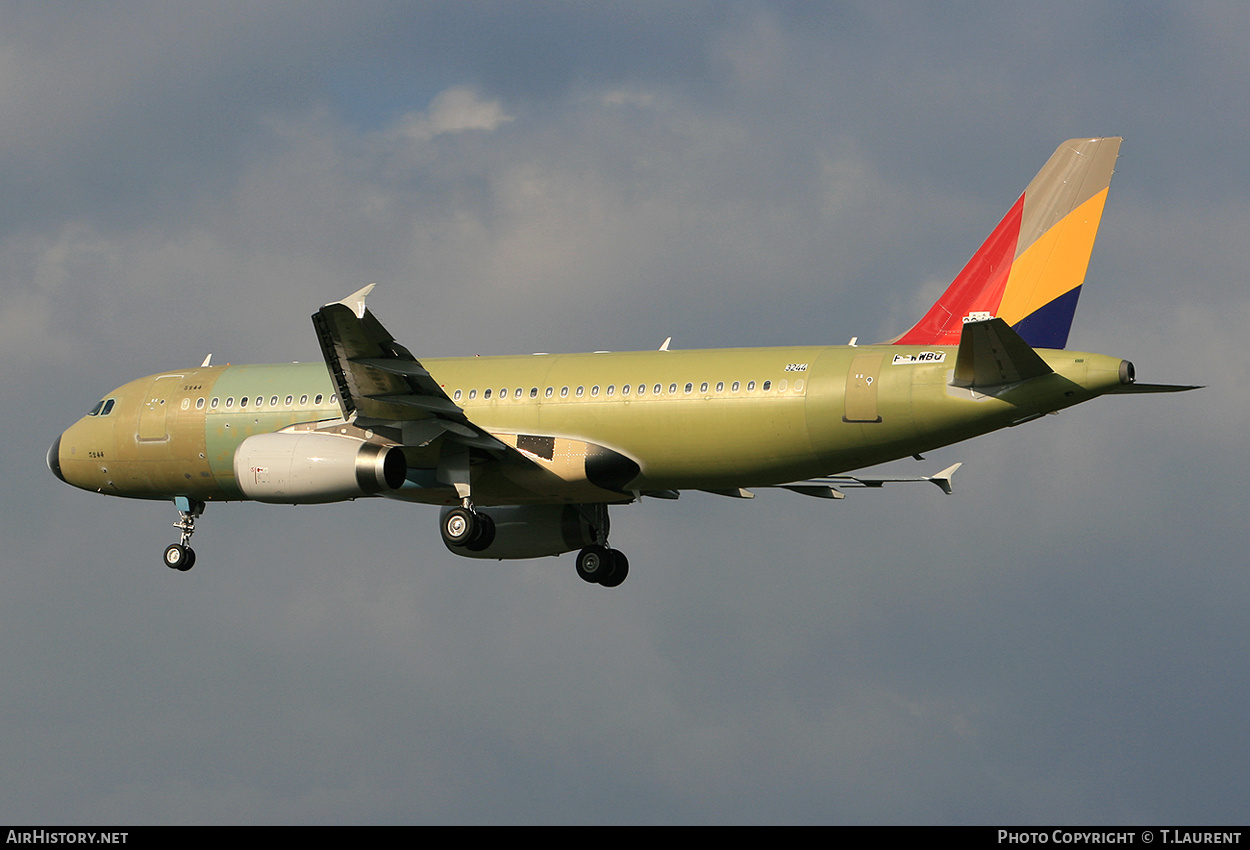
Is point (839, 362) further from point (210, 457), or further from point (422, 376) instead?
point (210, 457)

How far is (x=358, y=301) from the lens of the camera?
95.2 feet

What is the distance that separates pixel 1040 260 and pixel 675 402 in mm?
7473

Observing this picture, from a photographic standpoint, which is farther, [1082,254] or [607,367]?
[607,367]

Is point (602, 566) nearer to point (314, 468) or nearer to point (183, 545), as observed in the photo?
point (314, 468)

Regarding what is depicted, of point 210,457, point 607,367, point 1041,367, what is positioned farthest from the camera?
point 210,457

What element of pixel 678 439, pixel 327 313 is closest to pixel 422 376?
pixel 327 313

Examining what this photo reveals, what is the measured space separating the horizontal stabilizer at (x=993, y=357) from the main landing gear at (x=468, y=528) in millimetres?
10151

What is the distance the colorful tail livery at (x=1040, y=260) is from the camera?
30625mm

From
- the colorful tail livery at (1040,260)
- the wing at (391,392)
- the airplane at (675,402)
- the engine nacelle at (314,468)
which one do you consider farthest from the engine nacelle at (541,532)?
the colorful tail livery at (1040,260)

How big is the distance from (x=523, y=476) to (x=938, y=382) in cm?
880

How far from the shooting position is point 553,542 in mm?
37281

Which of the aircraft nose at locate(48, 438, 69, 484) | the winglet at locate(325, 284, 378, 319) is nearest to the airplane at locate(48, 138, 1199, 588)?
the winglet at locate(325, 284, 378, 319)

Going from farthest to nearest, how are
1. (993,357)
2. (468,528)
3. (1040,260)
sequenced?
(468,528) < (1040,260) < (993,357)

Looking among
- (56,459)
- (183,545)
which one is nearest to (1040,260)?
(183,545)
